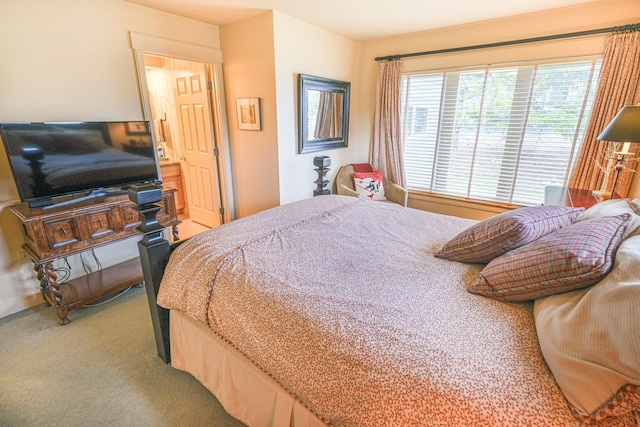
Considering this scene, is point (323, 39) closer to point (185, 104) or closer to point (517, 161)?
point (185, 104)

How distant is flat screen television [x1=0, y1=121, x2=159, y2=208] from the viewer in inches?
78.9

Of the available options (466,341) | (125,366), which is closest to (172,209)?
(125,366)

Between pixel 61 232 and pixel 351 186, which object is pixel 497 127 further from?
pixel 61 232

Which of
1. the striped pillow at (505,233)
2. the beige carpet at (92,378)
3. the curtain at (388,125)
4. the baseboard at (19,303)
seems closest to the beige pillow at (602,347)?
the striped pillow at (505,233)

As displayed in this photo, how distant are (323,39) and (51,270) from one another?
337 centimetres

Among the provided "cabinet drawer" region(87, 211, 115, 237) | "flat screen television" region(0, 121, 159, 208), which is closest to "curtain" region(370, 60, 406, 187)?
"flat screen television" region(0, 121, 159, 208)

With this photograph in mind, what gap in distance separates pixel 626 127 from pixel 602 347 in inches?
74.9

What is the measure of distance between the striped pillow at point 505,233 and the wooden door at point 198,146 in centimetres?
307

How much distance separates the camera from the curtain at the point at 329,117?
142 inches

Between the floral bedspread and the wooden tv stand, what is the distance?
979 mm

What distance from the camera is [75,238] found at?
217cm

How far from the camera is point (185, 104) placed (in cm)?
380

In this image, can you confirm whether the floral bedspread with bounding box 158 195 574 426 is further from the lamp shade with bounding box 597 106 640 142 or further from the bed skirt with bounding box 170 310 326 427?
the lamp shade with bounding box 597 106 640 142

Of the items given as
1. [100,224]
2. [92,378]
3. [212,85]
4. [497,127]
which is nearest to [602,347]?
[92,378]
